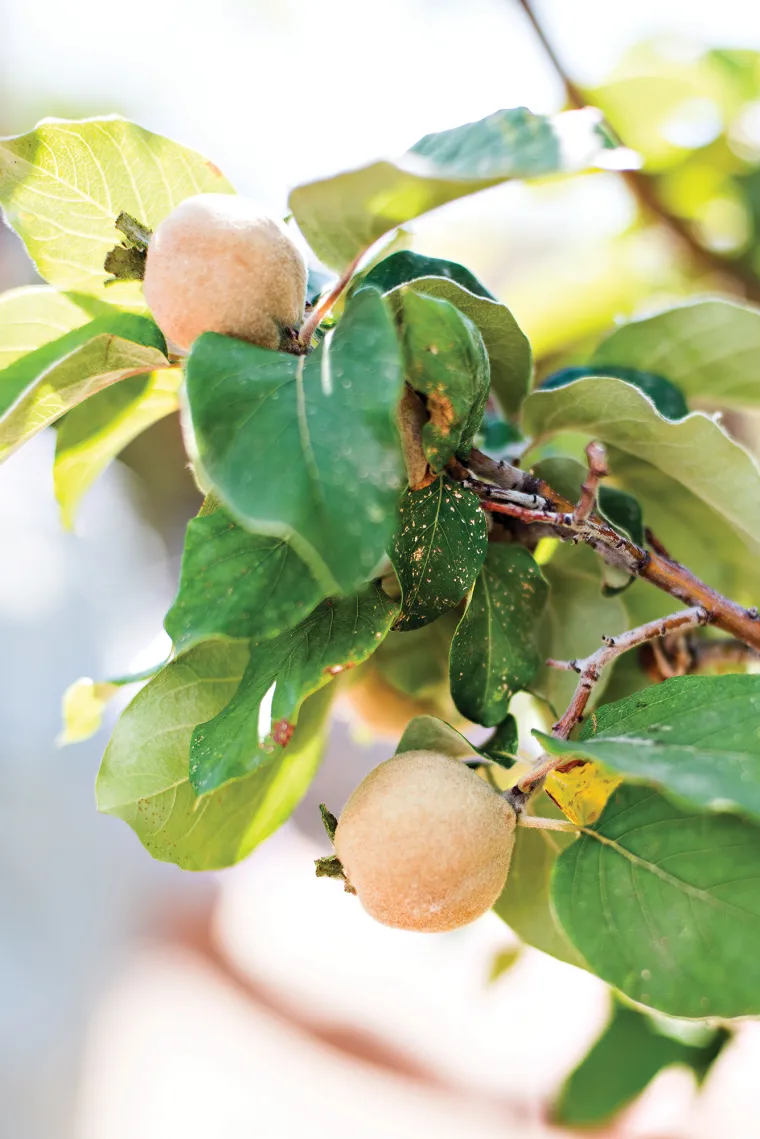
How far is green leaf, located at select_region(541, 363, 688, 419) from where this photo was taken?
1.46 ft

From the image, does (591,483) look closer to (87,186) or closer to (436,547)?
(436,547)

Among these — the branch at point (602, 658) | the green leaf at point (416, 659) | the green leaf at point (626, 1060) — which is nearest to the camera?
the branch at point (602, 658)

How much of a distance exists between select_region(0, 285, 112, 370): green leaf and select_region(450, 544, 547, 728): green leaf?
183mm

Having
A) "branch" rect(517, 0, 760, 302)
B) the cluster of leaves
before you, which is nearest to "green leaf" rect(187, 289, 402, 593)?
the cluster of leaves

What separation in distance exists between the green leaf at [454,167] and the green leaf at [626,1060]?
588 mm

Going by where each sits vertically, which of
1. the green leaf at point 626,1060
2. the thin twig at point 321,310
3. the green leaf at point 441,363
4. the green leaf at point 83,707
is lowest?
the green leaf at point 626,1060

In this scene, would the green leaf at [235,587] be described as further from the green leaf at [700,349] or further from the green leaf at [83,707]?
the green leaf at [700,349]

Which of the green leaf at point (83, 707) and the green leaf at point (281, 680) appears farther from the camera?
the green leaf at point (83, 707)

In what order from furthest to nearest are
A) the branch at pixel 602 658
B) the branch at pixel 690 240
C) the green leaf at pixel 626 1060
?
the branch at pixel 690 240 → the green leaf at pixel 626 1060 → the branch at pixel 602 658

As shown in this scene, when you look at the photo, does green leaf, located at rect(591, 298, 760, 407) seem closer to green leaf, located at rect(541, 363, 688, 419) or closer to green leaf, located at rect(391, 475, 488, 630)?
green leaf, located at rect(541, 363, 688, 419)

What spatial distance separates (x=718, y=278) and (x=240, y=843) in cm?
77

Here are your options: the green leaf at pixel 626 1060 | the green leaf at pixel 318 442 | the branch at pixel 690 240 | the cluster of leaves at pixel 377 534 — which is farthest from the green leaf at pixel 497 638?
the branch at pixel 690 240

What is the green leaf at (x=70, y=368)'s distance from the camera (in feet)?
0.87

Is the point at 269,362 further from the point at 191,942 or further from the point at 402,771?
the point at 191,942
